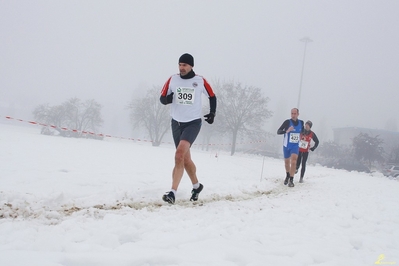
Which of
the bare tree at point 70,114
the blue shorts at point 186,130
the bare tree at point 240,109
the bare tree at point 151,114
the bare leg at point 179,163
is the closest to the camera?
the bare leg at point 179,163

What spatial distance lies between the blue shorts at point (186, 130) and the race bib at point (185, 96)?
1.06ft

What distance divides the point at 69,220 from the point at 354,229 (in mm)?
3288

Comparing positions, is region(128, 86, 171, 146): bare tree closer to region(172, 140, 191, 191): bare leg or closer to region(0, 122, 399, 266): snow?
region(0, 122, 399, 266): snow

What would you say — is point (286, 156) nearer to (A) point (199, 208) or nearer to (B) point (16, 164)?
(A) point (199, 208)

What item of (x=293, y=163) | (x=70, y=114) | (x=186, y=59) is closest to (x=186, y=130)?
(x=186, y=59)

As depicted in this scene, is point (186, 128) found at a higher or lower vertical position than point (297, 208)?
higher

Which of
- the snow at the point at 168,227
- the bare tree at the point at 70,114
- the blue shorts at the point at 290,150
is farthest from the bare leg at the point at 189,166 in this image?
the bare tree at the point at 70,114

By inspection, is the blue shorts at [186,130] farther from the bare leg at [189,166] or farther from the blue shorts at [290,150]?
the blue shorts at [290,150]

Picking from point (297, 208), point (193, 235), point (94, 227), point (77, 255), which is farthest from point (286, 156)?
point (77, 255)

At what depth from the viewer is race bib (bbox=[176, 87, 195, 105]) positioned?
14.2ft

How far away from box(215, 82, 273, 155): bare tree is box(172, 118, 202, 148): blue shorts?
100.0 feet

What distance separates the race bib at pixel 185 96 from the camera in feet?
14.2

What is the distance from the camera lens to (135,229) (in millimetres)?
2611

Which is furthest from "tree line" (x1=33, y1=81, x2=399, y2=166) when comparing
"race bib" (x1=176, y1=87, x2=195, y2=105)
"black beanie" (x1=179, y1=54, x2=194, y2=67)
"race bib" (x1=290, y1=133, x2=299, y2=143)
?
"black beanie" (x1=179, y1=54, x2=194, y2=67)
